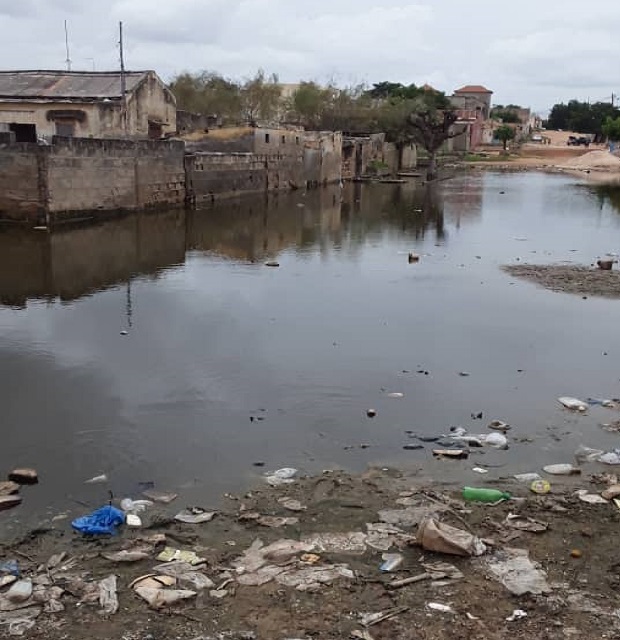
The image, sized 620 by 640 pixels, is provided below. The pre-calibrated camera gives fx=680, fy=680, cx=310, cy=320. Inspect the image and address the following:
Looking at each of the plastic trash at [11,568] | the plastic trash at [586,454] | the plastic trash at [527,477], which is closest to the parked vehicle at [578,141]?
the plastic trash at [586,454]

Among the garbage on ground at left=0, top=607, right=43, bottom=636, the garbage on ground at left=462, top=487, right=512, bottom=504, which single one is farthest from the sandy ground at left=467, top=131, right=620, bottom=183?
the garbage on ground at left=0, top=607, right=43, bottom=636

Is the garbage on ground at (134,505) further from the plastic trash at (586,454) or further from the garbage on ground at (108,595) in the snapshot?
the plastic trash at (586,454)

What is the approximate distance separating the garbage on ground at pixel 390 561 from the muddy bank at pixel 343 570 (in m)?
0.03

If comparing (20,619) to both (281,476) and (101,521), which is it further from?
(281,476)

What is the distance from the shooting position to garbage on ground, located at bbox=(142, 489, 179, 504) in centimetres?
484

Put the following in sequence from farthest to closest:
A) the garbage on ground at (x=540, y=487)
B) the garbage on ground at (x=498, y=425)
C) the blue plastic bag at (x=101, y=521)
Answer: the garbage on ground at (x=498, y=425)
the garbage on ground at (x=540, y=487)
the blue plastic bag at (x=101, y=521)

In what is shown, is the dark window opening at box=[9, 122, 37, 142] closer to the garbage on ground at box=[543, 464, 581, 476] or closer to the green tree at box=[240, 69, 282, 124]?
the garbage on ground at box=[543, 464, 581, 476]

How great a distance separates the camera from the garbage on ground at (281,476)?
515cm

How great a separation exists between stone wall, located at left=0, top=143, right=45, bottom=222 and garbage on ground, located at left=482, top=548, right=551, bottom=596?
15.4 meters

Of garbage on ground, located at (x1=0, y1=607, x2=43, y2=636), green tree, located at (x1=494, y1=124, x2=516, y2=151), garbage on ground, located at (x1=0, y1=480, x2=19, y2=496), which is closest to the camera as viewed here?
garbage on ground, located at (x1=0, y1=607, x2=43, y2=636)

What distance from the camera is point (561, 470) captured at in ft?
17.8

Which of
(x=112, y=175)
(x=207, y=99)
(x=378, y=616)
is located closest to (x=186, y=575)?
(x=378, y=616)

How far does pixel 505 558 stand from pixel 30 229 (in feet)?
49.4

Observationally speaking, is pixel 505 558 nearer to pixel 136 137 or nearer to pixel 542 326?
pixel 542 326
